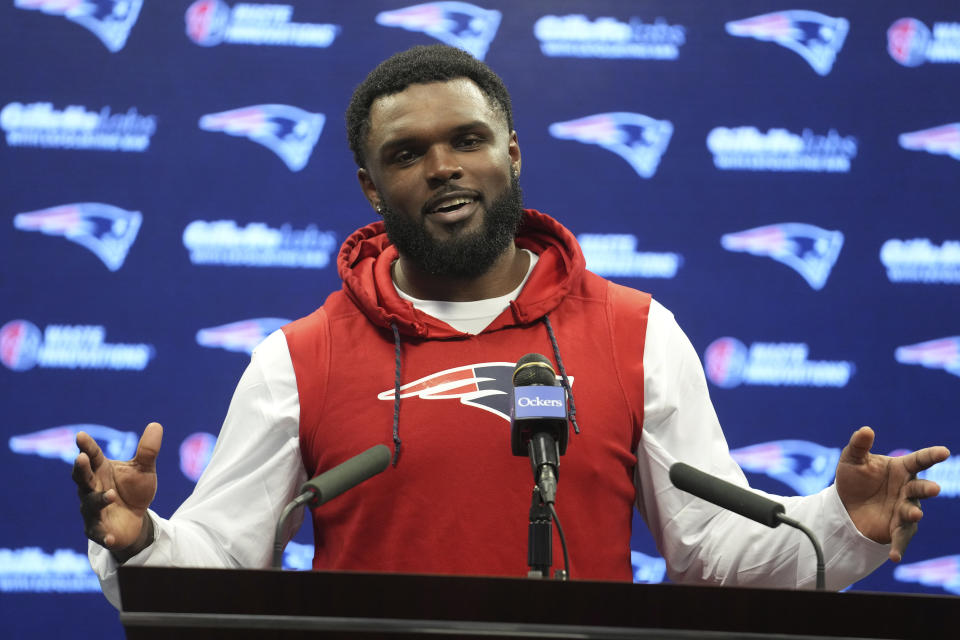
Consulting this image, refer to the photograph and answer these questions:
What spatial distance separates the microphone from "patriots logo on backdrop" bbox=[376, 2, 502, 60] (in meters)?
2.29

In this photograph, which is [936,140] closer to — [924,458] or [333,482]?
[924,458]

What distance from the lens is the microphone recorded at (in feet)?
3.85

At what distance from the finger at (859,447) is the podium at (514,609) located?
408 millimetres

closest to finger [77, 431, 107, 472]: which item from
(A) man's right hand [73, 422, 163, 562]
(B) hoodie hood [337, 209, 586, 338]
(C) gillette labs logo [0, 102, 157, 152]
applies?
(A) man's right hand [73, 422, 163, 562]

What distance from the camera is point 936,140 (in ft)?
11.0

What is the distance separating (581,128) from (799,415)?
4.08 ft

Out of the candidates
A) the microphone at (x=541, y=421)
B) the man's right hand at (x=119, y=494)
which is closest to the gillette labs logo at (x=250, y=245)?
the man's right hand at (x=119, y=494)

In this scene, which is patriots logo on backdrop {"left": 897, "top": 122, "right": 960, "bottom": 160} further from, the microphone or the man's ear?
the microphone

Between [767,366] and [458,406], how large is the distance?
1.79 m

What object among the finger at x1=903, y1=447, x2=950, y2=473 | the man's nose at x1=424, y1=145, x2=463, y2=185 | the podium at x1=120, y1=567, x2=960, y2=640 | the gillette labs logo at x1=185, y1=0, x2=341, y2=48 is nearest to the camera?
the podium at x1=120, y1=567, x2=960, y2=640

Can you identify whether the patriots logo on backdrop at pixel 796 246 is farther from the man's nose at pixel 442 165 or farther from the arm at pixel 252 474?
the arm at pixel 252 474

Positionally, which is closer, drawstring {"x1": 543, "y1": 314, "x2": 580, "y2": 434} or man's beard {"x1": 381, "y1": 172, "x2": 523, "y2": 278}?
drawstring {"x1": 543, "y1": 314, "x2": 580, "y2": 434}

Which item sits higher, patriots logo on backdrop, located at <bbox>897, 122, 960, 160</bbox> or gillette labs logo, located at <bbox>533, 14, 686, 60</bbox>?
gillette labs logo, located at <bbox>533, 14, 686, 60</bbox>

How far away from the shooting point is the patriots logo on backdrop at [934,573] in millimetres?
3172
